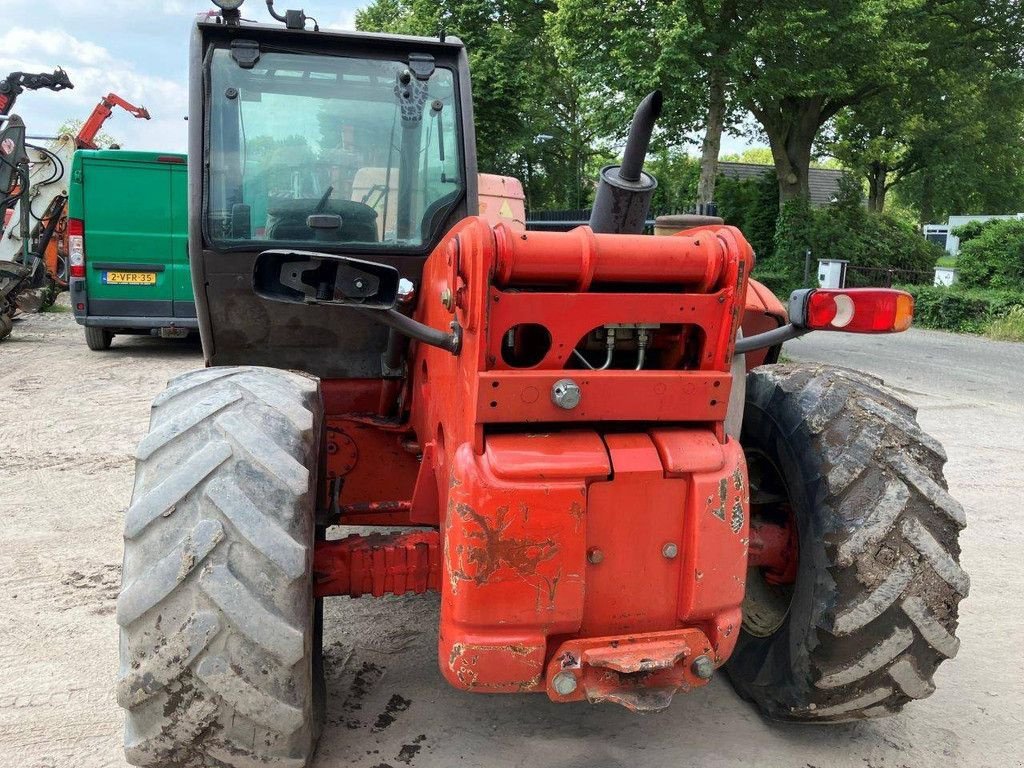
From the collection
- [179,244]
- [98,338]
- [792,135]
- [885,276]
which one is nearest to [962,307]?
[885,276]

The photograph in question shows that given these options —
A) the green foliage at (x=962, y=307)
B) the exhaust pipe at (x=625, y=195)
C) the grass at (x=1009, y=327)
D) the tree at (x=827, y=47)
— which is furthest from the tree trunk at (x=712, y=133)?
the exhaust pipe at (x=625, y=195)

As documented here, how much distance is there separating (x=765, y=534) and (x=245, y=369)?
5.96 feet

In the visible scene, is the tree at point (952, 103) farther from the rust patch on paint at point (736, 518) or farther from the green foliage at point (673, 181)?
the rust patch on paint at point (736, 518)

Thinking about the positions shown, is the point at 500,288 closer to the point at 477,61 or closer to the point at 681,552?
the point at 681,552

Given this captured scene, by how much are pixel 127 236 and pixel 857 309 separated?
10.4 m

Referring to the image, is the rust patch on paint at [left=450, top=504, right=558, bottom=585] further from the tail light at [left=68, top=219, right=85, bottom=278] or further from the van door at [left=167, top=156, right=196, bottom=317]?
the tail light at [left=68, top=219, right=85, bottom=278]

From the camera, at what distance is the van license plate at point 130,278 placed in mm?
11109

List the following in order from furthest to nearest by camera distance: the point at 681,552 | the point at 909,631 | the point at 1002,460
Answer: the point at 1002,460 < the point at 909,631 < the point at 681,552

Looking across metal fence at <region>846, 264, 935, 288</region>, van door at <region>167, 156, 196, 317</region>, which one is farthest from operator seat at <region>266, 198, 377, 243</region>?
metal fence at <region>846, 264, 935, 288</region>

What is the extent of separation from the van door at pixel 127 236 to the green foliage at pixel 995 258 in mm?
15974

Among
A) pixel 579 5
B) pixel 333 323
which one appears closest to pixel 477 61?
pixel 579 5

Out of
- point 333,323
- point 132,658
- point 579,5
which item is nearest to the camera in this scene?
point 132,658

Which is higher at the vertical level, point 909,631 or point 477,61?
point 477,61

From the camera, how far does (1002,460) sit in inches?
274
